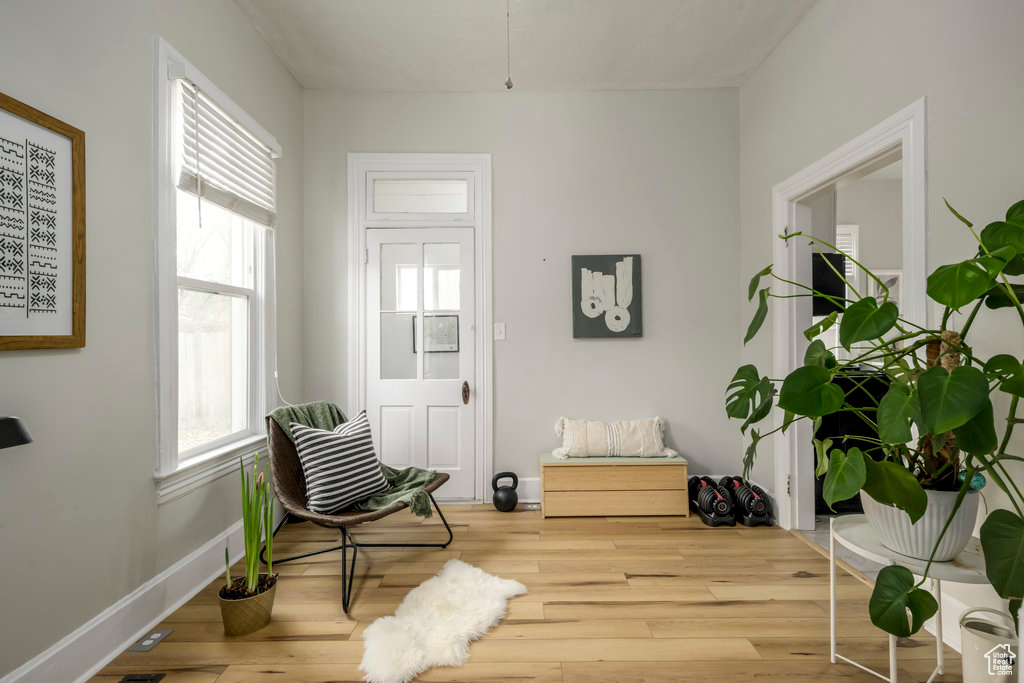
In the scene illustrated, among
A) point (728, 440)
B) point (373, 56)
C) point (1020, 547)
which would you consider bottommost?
point (728, 440)

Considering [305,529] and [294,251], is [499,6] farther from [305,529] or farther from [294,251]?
[305,529]

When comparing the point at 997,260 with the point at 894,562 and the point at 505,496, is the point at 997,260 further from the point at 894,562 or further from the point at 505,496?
the point at 505,496

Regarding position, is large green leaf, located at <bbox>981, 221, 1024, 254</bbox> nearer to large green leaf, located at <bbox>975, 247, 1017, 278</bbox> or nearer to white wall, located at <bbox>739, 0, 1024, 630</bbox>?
large green leaf, located at <bbox>975, 247, 1017, 278</bbox>

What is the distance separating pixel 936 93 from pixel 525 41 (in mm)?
2009

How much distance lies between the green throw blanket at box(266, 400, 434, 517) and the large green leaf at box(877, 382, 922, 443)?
1.79 m

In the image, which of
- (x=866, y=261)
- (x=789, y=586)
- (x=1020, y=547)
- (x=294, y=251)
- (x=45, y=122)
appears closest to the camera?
(x=1020, y=547)

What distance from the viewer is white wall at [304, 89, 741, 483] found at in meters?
3.47

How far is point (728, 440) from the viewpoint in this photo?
11.5 feet

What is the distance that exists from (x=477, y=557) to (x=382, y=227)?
2.23 meters

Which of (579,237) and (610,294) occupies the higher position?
(579,237)

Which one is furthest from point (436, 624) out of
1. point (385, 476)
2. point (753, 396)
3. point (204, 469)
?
point (753, 396)

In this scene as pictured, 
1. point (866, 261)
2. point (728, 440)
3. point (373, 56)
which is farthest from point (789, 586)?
point (866, 261)

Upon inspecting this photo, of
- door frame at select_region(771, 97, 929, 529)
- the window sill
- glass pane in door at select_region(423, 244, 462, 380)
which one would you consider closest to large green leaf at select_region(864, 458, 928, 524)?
door frame at select_region(771, 97, 929, 529)

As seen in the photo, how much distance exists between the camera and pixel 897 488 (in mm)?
1244
